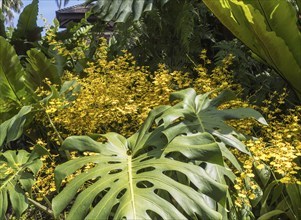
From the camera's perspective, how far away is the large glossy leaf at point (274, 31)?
90.3 inches

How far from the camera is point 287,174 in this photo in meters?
1.65

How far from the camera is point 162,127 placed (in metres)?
1.78

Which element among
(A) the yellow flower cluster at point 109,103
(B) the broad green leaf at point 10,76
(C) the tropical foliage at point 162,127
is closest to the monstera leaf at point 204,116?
(C) the tropical foliage at point 162,127

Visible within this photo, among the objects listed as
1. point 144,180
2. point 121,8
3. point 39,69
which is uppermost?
point 121,8

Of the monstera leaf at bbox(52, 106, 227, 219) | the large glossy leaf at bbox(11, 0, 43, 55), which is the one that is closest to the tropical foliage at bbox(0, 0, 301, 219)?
the monstera leaf at bbox(52, 106, 227, 219)

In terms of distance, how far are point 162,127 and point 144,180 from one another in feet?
1.03

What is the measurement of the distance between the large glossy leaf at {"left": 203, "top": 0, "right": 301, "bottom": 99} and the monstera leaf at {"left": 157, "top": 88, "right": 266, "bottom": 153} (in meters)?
0.48

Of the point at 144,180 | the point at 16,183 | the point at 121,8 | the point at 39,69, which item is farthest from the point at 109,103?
the point at 121,8

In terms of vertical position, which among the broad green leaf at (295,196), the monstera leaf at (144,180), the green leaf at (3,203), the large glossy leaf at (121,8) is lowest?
the broad green leaf at (295,196)

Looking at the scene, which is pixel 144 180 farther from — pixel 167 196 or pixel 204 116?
pixel 204 116

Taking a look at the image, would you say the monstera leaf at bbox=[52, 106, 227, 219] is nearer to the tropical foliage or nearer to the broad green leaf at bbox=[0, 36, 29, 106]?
the tropical foliage

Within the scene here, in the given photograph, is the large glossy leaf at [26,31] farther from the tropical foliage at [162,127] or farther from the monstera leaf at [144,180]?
the monstera leaf at [144,180]

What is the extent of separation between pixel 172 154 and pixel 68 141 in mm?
421

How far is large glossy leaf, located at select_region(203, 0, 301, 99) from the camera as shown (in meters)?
2.29
